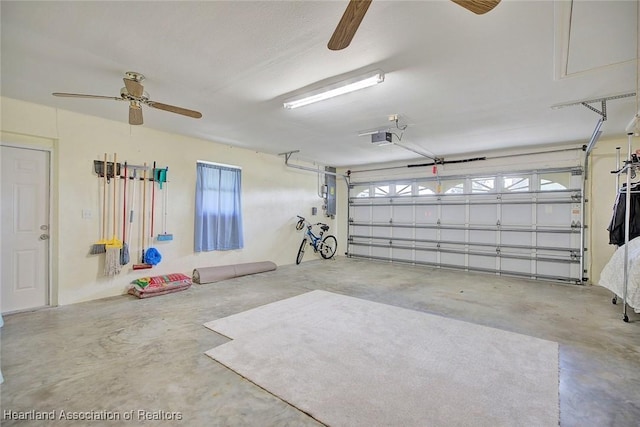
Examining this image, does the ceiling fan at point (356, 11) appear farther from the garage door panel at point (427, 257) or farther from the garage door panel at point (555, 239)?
the garage door panel at point (427, 257)

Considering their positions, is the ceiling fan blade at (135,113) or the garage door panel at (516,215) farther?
the garage door panel at (516,215)

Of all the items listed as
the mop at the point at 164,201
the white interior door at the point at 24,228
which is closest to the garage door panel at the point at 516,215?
the mop at the point at 164,201

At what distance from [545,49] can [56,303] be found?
6.27m

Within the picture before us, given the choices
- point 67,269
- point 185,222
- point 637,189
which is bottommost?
point 67,269

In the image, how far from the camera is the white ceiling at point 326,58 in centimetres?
198

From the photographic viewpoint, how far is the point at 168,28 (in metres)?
2.16

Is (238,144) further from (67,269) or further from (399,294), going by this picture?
(399,294)

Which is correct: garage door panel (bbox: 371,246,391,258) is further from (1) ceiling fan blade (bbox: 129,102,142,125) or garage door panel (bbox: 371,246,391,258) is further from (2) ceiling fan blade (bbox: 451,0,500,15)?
(2) ceiling fan blade (bbox: 451,0,500,15)

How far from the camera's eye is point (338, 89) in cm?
300

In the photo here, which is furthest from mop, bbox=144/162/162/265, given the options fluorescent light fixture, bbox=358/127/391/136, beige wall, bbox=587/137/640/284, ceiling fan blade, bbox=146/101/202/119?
beige wall, bbox=587/137/640/284

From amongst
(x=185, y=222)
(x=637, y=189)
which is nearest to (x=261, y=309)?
(x=185, y=222)

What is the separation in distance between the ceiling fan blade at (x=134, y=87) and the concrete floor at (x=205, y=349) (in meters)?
2.47

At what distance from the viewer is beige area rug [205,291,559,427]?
188cm

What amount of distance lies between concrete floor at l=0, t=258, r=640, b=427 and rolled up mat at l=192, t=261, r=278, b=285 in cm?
24
